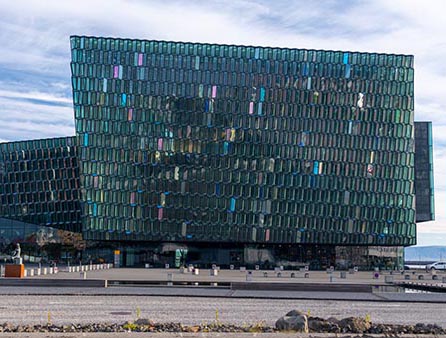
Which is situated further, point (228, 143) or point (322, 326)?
point (228, 143)

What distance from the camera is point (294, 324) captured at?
20172mm

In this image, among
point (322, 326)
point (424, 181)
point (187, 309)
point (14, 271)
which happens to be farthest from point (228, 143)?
point (322, 326)

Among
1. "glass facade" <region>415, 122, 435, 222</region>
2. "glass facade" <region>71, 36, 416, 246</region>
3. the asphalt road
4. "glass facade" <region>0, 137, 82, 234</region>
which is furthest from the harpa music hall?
the asphalt road

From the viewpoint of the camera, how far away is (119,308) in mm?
30219

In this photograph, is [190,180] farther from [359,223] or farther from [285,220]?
[359,223]

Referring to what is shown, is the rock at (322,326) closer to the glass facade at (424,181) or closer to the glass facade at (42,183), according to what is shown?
the glass facade at (42,183)

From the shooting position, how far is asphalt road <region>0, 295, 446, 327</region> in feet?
85.5

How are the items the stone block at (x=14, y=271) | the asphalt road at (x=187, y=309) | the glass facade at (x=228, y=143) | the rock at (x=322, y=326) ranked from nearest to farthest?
the rock at (x=322, y=326) < the asphalt road at (x=187, y=309) < the stone block at (x=14, y=271) < the glass facade at (x=228, y=143)

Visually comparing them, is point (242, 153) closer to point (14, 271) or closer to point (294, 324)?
point (14, 271)

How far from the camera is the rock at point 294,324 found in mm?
19938

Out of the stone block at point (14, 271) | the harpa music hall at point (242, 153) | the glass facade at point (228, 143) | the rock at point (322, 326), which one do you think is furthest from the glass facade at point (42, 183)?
the rock at point (322, 326)

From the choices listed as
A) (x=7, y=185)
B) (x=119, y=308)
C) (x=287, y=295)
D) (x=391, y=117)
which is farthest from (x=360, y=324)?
(x=7, y=185)

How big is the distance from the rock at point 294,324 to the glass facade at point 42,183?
9856cm

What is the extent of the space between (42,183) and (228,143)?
30.8m
